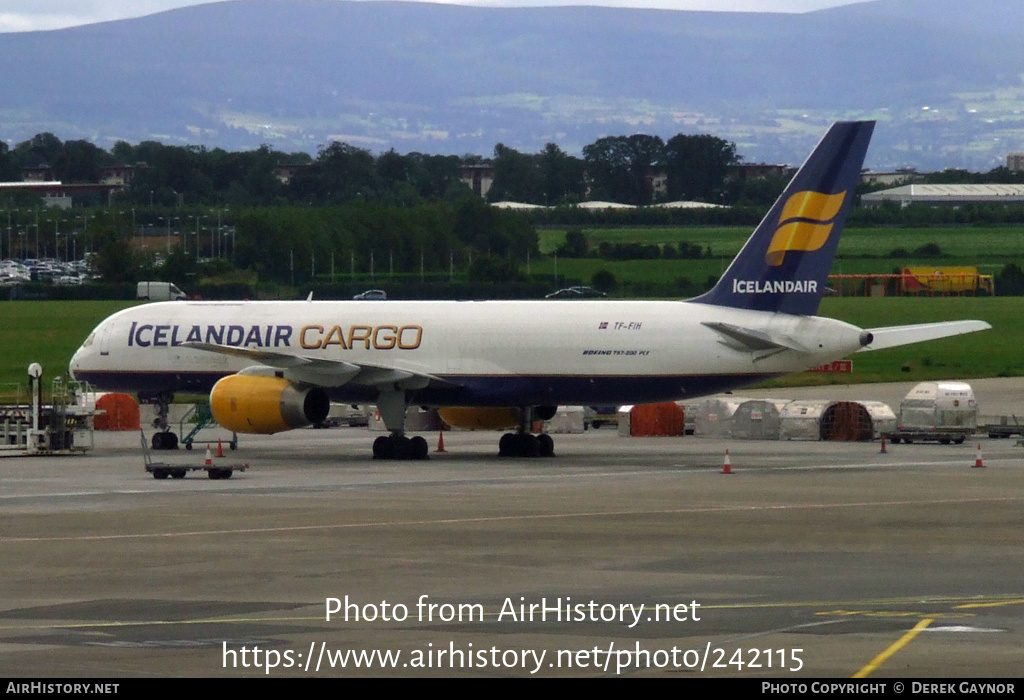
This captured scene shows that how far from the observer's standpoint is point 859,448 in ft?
147

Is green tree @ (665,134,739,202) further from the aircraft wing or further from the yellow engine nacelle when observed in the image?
the yellow engine nacelle

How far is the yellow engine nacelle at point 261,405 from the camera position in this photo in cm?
4034

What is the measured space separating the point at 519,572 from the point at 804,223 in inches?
833

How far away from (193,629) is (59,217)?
398 ft

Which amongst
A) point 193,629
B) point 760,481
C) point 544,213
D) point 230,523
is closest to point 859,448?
point 760,481

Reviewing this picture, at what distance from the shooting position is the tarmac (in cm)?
1460

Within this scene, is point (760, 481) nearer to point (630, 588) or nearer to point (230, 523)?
point (230, 523)

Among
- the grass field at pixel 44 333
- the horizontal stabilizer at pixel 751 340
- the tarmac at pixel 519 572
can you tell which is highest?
the grass field at pixel 44 333

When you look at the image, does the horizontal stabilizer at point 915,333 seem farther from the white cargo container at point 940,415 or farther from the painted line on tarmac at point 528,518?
the painted line on tarmac at point 528,518

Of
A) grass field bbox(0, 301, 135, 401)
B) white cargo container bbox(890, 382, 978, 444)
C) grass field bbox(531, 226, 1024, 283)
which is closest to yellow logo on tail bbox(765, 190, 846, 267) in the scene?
white cargo container bbox(890, 382, 978, 444)

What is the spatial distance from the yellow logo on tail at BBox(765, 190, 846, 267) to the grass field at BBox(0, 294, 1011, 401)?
33449 mm

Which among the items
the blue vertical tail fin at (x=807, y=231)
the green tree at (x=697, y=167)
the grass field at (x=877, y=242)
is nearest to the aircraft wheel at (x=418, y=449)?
the blue vertical tail fin at (x=807, y=231)

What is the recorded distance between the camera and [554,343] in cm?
4069

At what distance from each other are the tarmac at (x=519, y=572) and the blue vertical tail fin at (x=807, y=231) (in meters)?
4.20
